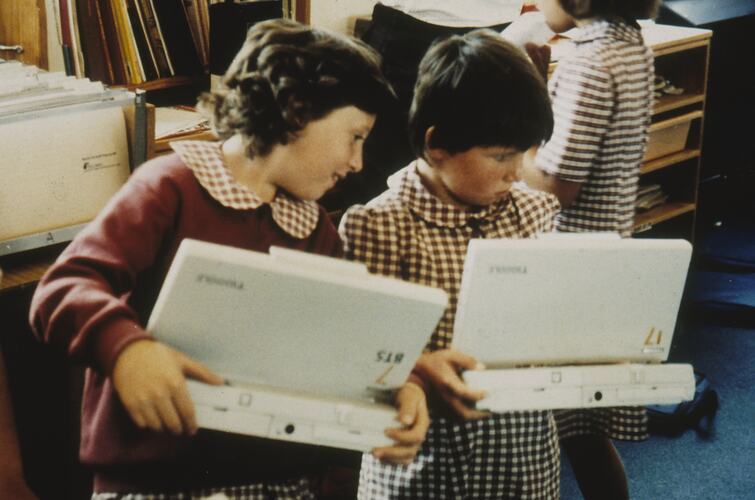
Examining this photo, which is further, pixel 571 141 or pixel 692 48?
pixel 692 48

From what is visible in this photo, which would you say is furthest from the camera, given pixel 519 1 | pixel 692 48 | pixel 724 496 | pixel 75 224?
pixel 692 48

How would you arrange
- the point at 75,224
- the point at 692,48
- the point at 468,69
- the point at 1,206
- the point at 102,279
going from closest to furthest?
the point at 102,279 → the point at 468,69 → the point at 1,206 → the point at 75,224 → the point at 692,48

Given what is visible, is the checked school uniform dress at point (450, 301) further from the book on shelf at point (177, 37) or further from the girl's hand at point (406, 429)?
the book on shelf at point (177, 37)

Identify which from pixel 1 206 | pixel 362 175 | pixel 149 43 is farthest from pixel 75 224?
pixel 362 175

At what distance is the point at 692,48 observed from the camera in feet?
9.37

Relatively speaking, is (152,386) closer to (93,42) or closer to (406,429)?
(406,429)

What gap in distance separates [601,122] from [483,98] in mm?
579

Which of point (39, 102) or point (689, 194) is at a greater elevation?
point (39, 102)

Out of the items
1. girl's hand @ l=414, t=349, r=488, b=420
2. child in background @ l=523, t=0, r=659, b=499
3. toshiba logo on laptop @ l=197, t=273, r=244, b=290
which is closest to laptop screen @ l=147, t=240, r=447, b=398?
toshiba logo on laptop @ l=197, t=273, r=244, b=290

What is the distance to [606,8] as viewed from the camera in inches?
64.6

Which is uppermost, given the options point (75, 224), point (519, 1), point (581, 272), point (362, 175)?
point (581, 272)

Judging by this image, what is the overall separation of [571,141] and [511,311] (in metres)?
0.78

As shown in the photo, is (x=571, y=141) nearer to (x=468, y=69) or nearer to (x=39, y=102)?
(x=468, y=69)

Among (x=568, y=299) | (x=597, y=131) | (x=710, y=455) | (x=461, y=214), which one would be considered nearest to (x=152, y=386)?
(x=568, y=299)
